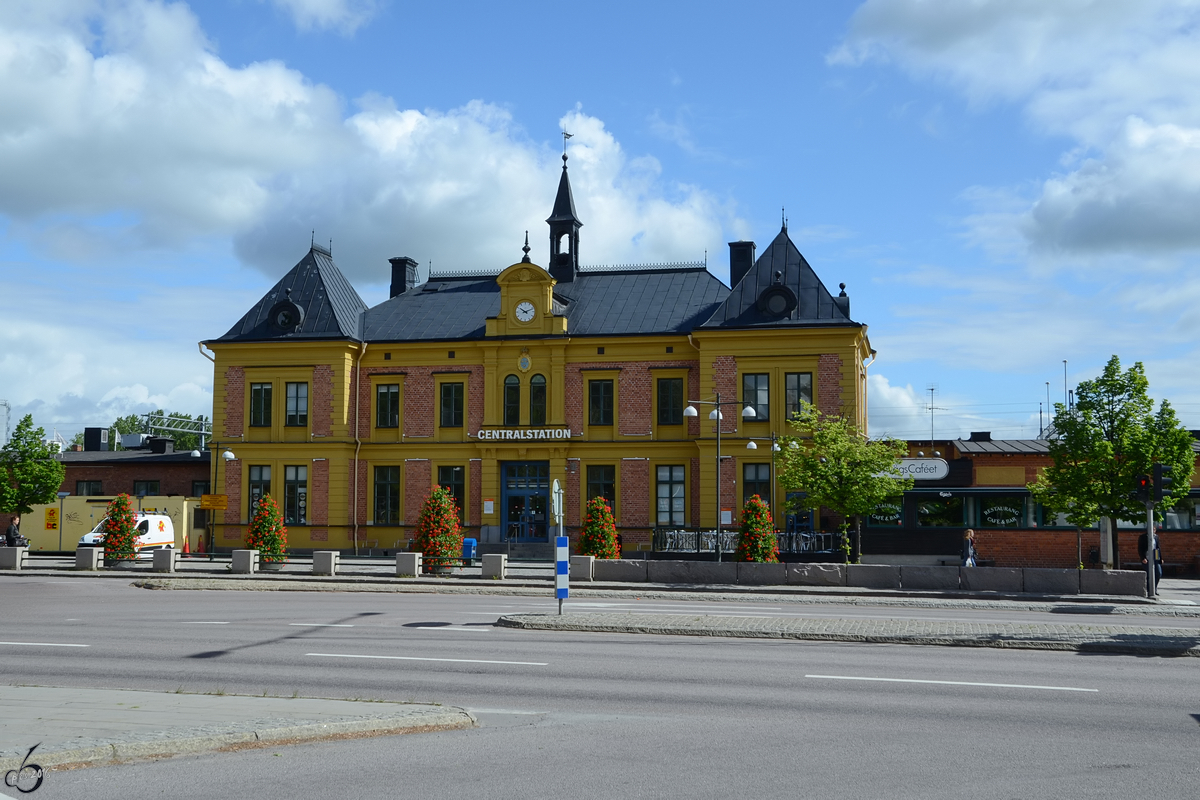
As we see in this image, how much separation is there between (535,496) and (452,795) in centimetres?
3812

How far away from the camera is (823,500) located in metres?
35.6

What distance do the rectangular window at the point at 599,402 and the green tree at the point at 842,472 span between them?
9.35 meters

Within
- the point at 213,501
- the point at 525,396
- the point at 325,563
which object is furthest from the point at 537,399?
the point at 325,563

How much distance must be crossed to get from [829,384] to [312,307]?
2291 centimetres

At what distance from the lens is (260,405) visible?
154ft

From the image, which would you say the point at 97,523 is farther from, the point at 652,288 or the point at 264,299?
the point at 652,288

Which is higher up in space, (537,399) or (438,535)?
(537,399)

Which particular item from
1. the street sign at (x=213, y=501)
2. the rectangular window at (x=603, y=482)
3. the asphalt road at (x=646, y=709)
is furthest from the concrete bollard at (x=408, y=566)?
the street sign at (x=213, y=501)

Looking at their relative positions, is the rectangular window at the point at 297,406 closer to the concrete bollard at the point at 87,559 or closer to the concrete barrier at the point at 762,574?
the concrete bollard at the point at 87,559

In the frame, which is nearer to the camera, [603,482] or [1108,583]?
[1108,583]

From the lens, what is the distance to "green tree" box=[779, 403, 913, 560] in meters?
35.2

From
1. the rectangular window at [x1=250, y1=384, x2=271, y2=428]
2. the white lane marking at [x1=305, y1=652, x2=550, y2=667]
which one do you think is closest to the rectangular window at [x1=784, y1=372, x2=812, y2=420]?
the rectangular window at [x1=250, y1=384, x2=271, y2=428]

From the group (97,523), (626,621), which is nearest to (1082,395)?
(626,621)

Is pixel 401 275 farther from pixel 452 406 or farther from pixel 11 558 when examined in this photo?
pixel 11 558
